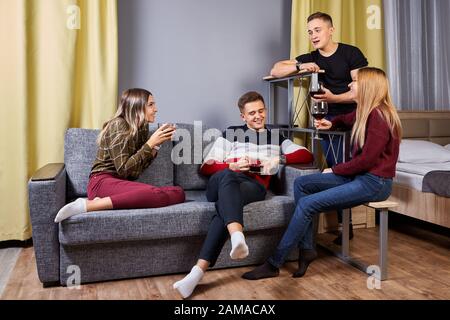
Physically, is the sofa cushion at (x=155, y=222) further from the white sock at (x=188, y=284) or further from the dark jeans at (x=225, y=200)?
the white sock at (x=188, y=284)

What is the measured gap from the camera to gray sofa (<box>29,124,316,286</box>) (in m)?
1.99

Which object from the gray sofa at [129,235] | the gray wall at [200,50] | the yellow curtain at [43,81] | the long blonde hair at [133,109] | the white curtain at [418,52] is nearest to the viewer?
the gray sofa at [129,235]

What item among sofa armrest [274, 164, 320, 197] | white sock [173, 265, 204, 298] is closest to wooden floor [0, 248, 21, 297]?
white sock [173, 265, 204, 298]

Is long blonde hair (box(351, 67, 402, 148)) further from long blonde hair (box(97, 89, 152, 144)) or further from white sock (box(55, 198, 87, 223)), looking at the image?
white sock (box(55, 198, 87, 223))

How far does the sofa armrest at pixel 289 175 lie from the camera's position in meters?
2.37

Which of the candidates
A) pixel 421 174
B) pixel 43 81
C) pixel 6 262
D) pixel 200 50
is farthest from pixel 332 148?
pixel 6 262

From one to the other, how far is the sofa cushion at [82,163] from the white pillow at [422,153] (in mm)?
1695

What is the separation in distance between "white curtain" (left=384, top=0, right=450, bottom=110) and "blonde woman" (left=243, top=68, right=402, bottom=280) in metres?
1.65

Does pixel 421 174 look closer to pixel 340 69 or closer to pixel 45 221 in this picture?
pixel 340 69

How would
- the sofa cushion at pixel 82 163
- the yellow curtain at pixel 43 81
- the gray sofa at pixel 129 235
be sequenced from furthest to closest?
the yellow curtain at pixel 43 81
the sofa cushion at pixel 82 163
the gray sofa at pixel 129 235

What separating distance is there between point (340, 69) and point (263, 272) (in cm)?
140

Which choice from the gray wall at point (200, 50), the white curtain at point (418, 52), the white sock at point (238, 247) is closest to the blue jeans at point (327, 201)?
the white sock at point (238, 247)

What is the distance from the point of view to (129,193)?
6.92 feet

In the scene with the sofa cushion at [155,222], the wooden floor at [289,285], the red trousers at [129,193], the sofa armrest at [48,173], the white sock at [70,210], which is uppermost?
the sofa armrest at [48,173]
